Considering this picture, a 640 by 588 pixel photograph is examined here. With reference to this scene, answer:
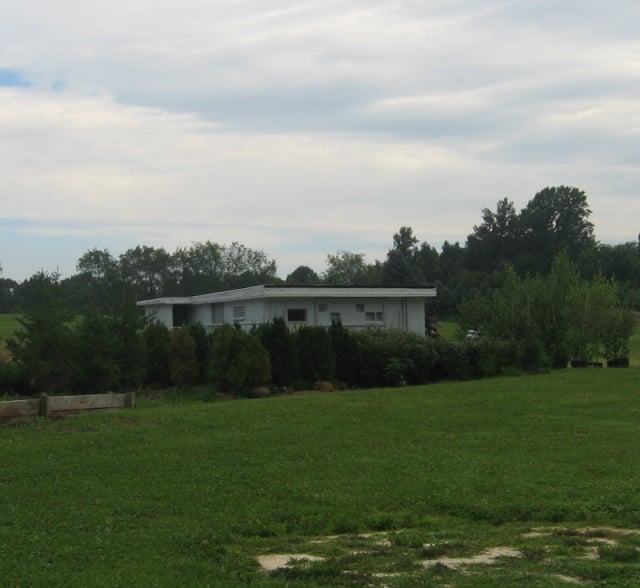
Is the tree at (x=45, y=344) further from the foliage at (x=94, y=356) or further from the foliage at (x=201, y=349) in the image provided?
the foliage at (x=201, y=349)

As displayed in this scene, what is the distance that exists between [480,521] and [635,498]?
1886mm

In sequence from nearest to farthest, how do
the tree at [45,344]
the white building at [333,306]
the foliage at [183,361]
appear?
the tree at [45,344], the foliage at [183,361], the white building at [333,306]

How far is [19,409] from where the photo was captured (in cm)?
1426

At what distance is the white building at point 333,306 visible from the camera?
32.7 metres

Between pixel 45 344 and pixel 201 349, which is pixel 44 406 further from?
pixel 201 349

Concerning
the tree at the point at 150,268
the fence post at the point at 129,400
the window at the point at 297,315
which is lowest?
the fence post at the point at 129,400

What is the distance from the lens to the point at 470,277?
95125mm

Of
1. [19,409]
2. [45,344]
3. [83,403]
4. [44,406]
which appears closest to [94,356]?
[45,344]

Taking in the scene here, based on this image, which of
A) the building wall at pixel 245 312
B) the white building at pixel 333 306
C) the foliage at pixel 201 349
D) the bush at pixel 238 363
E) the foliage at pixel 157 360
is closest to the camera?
the bush at pixel 238 363

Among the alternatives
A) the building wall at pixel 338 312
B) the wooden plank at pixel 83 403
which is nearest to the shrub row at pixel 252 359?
the wooden plank at pixel 83 403

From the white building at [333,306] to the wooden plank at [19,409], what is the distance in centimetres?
1757

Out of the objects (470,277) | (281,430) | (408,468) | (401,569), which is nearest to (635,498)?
(408,468)

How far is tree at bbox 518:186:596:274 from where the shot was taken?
112250mm

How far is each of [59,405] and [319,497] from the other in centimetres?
755
